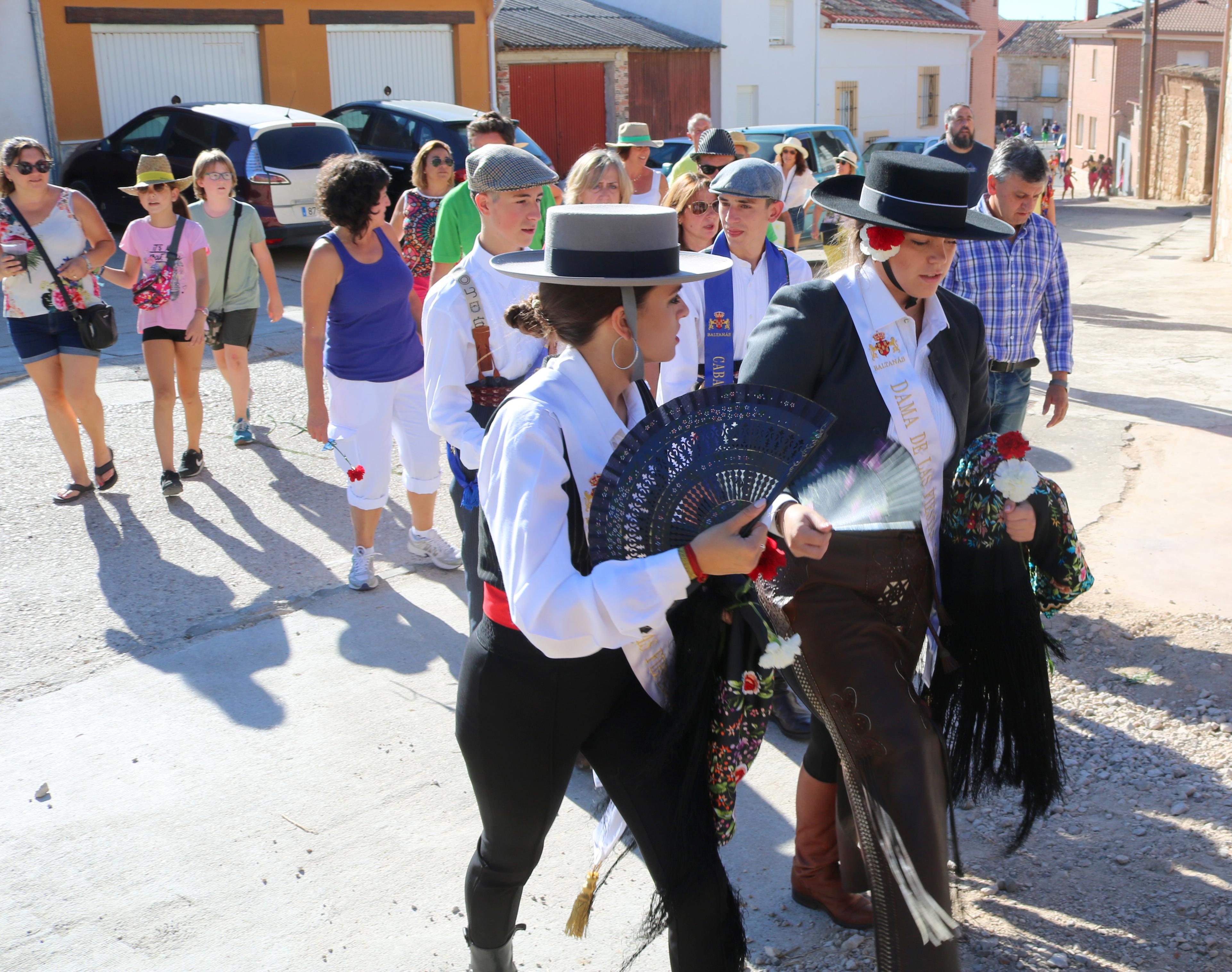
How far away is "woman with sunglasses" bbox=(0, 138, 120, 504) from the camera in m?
6.31

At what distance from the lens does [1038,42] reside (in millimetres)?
69125

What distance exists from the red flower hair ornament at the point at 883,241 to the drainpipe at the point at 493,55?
20.8m

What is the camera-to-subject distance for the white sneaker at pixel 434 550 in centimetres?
579

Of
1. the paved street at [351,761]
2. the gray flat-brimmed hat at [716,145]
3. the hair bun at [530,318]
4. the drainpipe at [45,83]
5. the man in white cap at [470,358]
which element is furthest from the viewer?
the drainpipe at [45,83]

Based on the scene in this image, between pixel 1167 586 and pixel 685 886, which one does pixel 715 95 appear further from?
pixel 685 886

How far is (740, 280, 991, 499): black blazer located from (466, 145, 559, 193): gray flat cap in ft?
4.81

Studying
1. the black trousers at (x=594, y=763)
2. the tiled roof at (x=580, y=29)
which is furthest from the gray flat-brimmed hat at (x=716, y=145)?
the tiled roof at (x=580, y=29)

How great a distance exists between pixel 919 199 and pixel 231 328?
18.4 ft

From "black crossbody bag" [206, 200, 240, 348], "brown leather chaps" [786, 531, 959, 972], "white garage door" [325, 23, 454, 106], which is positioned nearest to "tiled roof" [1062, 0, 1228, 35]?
"white garage door" [325, 23, 454, 106]

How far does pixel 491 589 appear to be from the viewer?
251 centimetres

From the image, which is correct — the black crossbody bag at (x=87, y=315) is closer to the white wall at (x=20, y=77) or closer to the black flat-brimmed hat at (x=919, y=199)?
the black flat-brimmed hat at (x=919, y=199)

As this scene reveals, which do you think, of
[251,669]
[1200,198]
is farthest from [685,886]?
[1200,198]

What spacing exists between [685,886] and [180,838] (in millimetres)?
1960

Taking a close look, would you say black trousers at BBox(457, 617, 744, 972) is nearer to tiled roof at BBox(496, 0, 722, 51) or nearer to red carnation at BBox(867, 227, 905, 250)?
red carnation at BBox(867, 227, 905, 250)
